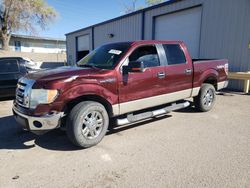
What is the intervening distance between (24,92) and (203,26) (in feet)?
32.3

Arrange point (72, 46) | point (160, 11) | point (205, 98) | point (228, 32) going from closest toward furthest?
point (205, 98), point (228, 32), point (160, 11), point (72, 46)

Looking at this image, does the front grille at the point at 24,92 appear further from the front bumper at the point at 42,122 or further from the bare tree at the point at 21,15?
the bare tree at the point at 21,15

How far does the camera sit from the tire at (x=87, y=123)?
3.67 meters

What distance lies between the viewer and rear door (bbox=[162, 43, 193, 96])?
505cm

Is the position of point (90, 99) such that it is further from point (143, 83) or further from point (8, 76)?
point (8, 76)

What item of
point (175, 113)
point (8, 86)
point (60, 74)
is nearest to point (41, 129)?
point (60, 74)

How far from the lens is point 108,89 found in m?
4.02

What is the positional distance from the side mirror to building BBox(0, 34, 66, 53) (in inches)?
1446

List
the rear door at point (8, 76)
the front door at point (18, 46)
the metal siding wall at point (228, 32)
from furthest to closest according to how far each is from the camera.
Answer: the front door at point (18, 46) < the metal siding wall at point (228, 32) < the rear door at point (8, 76)

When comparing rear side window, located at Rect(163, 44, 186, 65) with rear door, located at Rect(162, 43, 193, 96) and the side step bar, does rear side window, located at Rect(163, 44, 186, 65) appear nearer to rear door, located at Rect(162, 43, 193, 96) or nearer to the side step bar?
rear door, located at Rect(162, 43, 193, 96)

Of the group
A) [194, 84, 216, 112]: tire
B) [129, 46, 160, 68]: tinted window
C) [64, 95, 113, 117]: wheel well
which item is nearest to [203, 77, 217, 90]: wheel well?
[194, 84, 216, 112]: tire

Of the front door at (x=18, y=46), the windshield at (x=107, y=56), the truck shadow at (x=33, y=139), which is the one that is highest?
the front door at (x=18, y=46)

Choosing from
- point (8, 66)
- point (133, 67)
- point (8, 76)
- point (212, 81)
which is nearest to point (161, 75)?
point (133, 67)

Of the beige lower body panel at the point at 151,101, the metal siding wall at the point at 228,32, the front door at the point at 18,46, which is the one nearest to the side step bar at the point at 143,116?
the beige lower body panel at the point at 151,101
